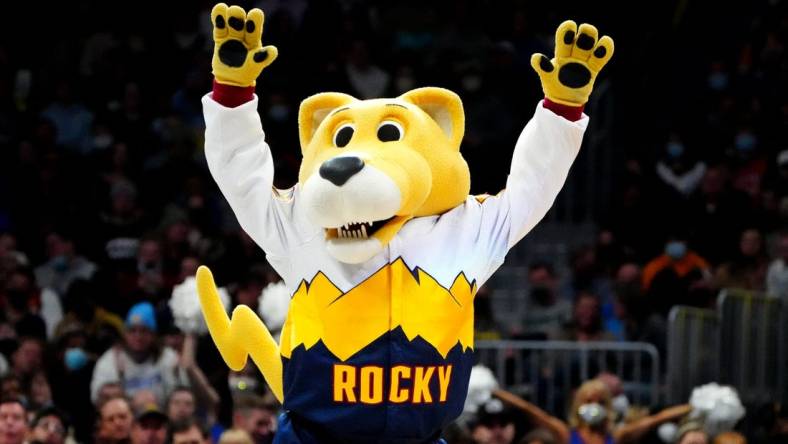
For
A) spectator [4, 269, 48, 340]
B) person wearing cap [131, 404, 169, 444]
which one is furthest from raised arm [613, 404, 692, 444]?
spectator [4, 269, 48, 340]

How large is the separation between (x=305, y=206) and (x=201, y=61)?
7.78 metres

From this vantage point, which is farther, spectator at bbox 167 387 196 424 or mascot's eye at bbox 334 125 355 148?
spectator at bbox 167 387 196 424

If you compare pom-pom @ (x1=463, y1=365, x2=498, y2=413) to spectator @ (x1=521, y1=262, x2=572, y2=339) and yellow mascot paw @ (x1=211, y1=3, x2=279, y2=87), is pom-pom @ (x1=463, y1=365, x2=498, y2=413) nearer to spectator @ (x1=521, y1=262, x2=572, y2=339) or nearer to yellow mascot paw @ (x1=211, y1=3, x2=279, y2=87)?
spectator @ (x1=521, y1=262, x2=572, y2=339)

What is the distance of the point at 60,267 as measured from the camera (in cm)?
1145

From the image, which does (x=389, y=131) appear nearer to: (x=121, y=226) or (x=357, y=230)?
(x=357, y=230)

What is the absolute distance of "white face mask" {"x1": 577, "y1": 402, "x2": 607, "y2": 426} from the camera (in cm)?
868

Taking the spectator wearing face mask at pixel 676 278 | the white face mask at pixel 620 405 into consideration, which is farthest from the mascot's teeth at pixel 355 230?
the spectator wearing face mask at pixel 676 278

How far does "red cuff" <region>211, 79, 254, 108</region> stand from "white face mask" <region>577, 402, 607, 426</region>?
3860 millimetres

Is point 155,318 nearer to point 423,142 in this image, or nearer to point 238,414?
point 238,414

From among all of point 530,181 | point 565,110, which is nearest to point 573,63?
point 565,110

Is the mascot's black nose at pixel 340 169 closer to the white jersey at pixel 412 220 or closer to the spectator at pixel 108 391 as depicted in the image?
the white jersey at pixel 412 220

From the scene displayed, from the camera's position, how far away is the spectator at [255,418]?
28.1ft

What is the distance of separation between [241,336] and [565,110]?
46.8 inches

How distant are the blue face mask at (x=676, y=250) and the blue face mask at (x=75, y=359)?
11.6 feet
